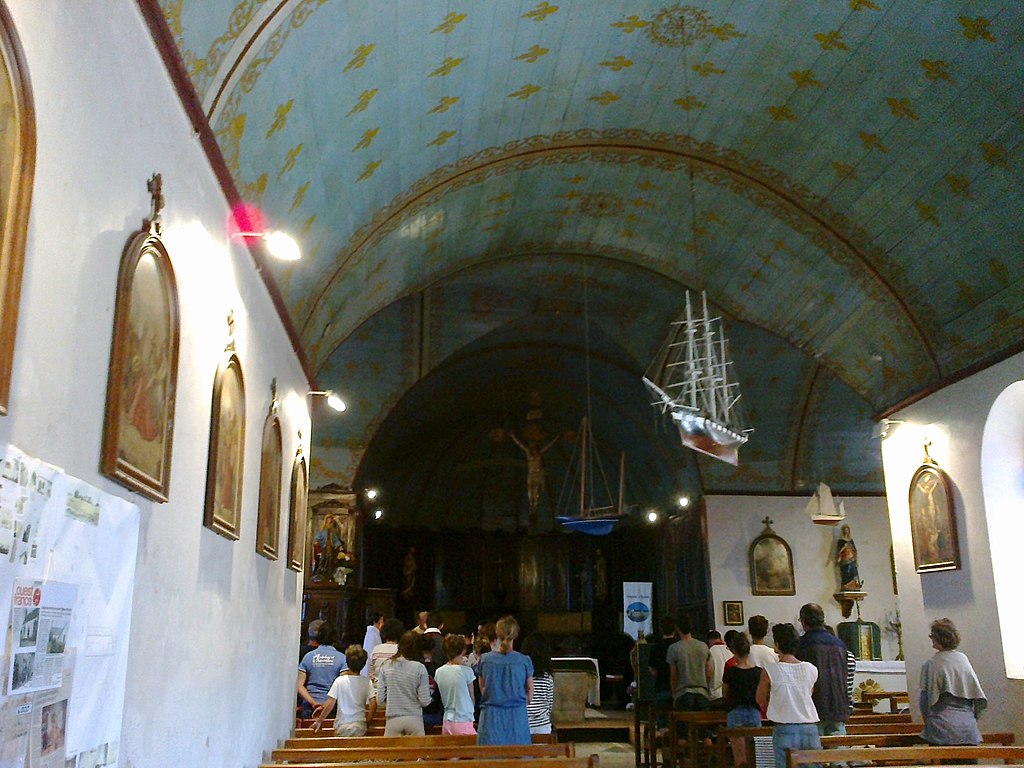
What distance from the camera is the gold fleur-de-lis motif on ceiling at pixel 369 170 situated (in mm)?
7559

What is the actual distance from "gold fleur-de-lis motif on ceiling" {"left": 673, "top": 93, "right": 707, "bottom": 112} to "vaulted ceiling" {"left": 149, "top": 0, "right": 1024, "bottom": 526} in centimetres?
5

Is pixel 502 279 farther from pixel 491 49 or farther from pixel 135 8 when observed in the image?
pixel 135 8

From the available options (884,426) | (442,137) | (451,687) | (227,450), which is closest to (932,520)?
(884,426)

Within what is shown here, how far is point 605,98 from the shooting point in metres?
8.85

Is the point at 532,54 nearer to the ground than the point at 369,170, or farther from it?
farther from it

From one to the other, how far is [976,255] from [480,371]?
10866 mm

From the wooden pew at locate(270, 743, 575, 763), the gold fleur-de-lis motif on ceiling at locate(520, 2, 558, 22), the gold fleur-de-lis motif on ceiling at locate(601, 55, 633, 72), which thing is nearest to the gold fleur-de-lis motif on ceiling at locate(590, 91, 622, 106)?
the gold fleur-de-lis motif on ceiling at locate(601, 55, 633, 72)

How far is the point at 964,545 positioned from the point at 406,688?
552 centimetres

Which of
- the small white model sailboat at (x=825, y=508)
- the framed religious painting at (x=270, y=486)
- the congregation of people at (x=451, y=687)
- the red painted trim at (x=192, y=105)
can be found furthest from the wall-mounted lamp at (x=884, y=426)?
the red painted trim at (x=192, y=105)

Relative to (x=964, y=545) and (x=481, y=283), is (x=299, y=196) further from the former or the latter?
(x=481, y=283)

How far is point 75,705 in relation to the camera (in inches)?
112

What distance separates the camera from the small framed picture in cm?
1542

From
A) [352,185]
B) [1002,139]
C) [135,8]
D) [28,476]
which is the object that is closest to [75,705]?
[28,476]

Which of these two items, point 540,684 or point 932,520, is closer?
point 540,684
